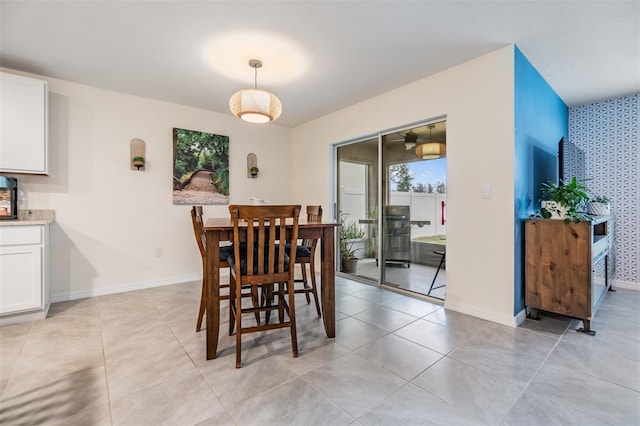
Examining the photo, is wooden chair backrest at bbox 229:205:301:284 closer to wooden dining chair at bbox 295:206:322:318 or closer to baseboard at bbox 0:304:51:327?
wooden dining chair at bbox 295:206:322:318

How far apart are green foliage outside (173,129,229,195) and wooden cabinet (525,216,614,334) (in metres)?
3.73

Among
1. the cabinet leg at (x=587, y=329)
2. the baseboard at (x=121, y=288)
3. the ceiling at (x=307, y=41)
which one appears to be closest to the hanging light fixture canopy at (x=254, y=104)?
the ceiling at (x=307, y=41)

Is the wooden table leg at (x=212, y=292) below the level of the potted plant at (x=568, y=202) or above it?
below

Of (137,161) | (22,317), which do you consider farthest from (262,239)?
(137,161)

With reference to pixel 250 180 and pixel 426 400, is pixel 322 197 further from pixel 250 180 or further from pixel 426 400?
pixel 426 400

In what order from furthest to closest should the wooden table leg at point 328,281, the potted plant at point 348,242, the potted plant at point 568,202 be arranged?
the potted plant at point 348,242
the potted plant at point 568,202
the wooden table leg at point 328,281

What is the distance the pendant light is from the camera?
3.08 m

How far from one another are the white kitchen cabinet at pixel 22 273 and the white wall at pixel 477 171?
3.83 metres

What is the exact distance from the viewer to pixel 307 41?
241 centimetres

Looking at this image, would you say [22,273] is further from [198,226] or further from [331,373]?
[331,373]

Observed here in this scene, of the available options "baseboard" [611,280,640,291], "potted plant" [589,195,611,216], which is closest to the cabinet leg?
"potted plant" [589,195,611,216]

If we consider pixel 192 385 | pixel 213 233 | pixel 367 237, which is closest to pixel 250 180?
pixel 367 237

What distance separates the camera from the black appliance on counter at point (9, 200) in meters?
2.71

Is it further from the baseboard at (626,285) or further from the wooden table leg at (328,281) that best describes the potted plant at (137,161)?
the baseboard at (626,285)
